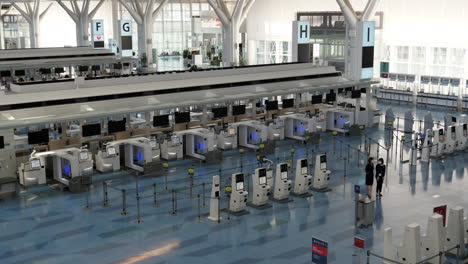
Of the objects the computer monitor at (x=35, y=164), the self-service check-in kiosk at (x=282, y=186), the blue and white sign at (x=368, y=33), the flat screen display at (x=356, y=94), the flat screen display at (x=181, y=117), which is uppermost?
the blue and white sign at (x=368, y=33)

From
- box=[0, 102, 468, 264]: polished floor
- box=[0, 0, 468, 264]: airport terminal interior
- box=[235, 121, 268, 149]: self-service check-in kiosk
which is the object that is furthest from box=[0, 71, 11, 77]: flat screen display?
box=[0, 102, 468, 264]: polished floor

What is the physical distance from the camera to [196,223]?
1647cm

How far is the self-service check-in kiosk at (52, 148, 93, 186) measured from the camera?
20.3 meters

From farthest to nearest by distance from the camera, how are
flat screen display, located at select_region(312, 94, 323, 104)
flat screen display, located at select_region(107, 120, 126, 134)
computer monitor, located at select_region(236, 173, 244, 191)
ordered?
1. flat screen display, located at select_region(312, 94, 323, 104)
2. flat screen display, located at select_region(107, 120, 126, 134)
3. computer monitor, located at select_region(236, 173, 244, 191)

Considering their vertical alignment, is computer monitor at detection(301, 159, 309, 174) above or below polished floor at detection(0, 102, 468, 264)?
above

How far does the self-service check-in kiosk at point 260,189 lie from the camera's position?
1770 cm

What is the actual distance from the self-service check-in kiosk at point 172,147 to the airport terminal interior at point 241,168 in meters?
0.11

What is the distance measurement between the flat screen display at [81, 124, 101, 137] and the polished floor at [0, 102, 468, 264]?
1.78 m

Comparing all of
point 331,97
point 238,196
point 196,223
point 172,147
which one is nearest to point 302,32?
point 331,97

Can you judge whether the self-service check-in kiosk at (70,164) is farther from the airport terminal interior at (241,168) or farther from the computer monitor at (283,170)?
the computer monitor at (283,170)

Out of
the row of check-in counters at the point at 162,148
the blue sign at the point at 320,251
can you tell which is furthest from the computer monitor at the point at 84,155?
the blue sign at the point at 320,251

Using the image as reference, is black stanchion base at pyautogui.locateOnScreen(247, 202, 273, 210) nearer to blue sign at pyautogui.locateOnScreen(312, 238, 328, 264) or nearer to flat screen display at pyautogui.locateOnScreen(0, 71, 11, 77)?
blue sign at pyautogui.locateOnScreen(312, 238, 328, 264)

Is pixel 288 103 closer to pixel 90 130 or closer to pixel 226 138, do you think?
pixel 226 138

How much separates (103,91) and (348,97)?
14.0m
